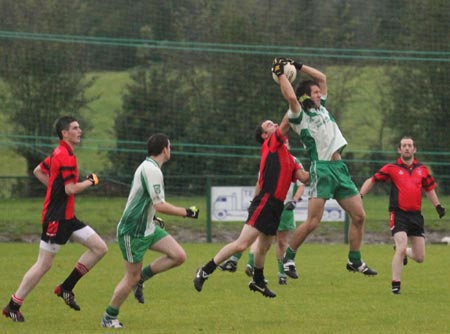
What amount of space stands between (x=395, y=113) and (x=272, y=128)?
61.8 ft

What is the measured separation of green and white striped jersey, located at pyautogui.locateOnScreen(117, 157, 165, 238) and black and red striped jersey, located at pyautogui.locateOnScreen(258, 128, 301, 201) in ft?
6.28

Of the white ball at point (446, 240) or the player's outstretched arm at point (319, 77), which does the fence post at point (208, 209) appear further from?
the player's outstretched arm at point (319, 77)

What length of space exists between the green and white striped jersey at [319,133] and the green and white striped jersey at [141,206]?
3.14 m

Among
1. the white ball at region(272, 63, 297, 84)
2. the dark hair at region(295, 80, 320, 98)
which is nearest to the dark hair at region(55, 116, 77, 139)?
the white ball at region(272, 63, 297, 84)

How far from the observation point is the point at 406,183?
14156 millimetres

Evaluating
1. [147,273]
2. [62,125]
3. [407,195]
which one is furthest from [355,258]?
[62,125]

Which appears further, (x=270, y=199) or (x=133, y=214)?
(x=270, y=199)

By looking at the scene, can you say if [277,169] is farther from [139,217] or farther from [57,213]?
[57,213]

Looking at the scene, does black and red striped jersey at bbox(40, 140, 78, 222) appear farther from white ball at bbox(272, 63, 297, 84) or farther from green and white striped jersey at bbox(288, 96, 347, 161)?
green and white striped jersey at bbox(288, 96, 347, 161)

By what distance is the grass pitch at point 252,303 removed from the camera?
10.9 meters

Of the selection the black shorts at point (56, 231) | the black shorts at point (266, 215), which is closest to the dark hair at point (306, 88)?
the black shorts at point (266, 215)

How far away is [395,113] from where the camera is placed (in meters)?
A: 31.3

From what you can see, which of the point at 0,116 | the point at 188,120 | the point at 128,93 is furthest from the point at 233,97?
the point at 0,116

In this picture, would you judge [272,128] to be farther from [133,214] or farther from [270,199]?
[133,214]
